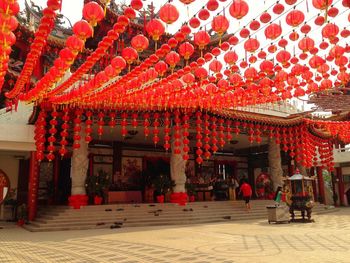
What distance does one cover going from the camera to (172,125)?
14.0 m

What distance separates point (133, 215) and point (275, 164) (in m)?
8.13

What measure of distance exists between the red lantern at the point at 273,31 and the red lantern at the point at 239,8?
2.95ft

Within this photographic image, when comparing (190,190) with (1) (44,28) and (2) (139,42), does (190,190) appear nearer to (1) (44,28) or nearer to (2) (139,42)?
(2) (139,42)

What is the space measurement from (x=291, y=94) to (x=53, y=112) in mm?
8054

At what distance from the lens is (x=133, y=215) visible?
39.8ft

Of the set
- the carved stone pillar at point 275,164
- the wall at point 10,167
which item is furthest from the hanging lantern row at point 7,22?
the carved stone pillar at point 275,164

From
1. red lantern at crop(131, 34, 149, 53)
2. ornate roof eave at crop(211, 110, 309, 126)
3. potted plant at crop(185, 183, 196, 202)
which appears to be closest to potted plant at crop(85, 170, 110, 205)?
potted plant at crop(185, 183, 196, 202)

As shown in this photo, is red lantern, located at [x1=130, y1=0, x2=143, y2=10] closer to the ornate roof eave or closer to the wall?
the ornate roof eave

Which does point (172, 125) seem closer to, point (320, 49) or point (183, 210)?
point (183, 210)

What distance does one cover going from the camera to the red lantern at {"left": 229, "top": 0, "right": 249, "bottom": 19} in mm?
4832

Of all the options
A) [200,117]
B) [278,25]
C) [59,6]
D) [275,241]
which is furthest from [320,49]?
[200,117]

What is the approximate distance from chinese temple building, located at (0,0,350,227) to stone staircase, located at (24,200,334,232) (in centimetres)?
63

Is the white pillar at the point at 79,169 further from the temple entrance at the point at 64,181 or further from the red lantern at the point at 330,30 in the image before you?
the red lantern at the point at 330,30

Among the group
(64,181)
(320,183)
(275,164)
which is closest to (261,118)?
(275,164)
